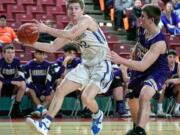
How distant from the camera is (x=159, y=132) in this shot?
8562mm

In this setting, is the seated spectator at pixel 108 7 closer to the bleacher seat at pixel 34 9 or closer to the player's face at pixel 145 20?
the bleacher seat at pixel 34 9

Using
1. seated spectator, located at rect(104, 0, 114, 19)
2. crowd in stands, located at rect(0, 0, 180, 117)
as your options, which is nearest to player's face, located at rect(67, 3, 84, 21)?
crowd in stands, located at rect(0, 0, 180, 117)

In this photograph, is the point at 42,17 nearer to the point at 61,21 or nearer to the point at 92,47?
the point at 61,21

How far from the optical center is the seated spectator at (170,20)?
1465 centimetres

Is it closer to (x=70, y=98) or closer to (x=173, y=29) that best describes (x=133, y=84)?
(x=70, y=98)

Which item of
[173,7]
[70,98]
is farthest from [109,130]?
[173,7]

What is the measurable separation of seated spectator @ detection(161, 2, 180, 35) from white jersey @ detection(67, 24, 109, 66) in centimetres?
729

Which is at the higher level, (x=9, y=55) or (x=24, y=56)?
(x=9, y=55)

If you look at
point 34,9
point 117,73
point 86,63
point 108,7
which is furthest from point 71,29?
point 108,7

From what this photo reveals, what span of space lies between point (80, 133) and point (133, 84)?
1.51m

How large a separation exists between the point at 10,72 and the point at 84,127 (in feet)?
8.07

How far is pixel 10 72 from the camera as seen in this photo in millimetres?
11016

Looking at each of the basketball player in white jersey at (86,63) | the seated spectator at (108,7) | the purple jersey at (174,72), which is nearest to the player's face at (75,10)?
the basketball player in white jersey at (86,63)

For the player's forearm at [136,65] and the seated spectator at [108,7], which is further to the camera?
the seated spectator at [108,7]
